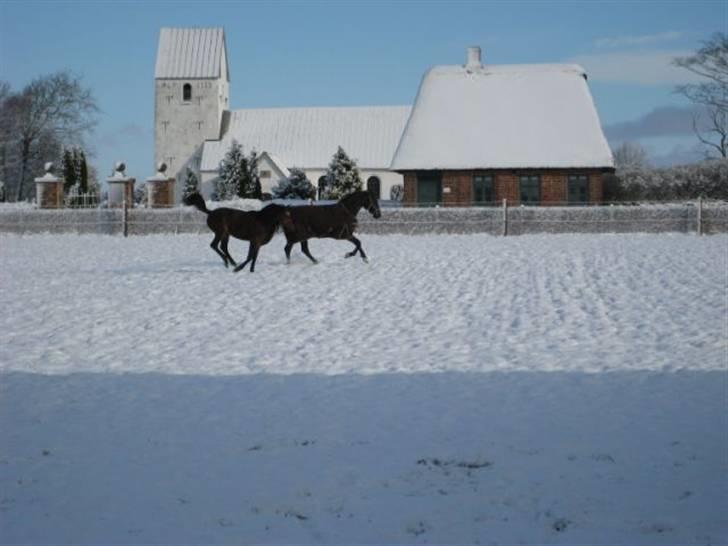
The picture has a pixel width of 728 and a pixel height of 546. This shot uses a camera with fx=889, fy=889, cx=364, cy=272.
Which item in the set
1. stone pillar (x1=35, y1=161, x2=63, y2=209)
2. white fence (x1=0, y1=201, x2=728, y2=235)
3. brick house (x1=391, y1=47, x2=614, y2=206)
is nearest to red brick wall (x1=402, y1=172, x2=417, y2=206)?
brick house (x1=391, y1=47, x2=614, y2=206)

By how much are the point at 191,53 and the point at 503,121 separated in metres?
42.3

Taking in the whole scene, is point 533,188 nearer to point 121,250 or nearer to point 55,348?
point 121,250

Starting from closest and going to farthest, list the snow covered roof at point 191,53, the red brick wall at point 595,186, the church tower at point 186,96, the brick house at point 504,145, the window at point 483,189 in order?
the red brick wall at point 595,186 < the brick house at point 504,145 < the window at point 483,189 < the church tower at point 186,96 < the snow covered roof at point 191,53

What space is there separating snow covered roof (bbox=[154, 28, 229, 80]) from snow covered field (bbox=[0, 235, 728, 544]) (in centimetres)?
6136

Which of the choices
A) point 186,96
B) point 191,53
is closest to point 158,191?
point 186,96

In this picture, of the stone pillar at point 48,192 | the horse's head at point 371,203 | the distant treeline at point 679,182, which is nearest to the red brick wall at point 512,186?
the distant treeline at point 679,182

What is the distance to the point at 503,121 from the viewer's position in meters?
39.6

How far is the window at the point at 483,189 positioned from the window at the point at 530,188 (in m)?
1.26

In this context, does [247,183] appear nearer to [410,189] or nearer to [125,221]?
[410,189]

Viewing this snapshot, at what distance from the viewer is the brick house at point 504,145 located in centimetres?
3766

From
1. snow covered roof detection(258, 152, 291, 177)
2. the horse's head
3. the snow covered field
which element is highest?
snow covered roof detection(258, 152, 291, 177)

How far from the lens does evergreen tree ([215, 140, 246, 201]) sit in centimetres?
5516

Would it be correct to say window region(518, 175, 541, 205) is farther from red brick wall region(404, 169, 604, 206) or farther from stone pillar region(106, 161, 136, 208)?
stone pillar region(106, 161, 136, 208)

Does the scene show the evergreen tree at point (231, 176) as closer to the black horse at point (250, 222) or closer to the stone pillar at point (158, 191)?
the stone pillar at point (158, 191)
